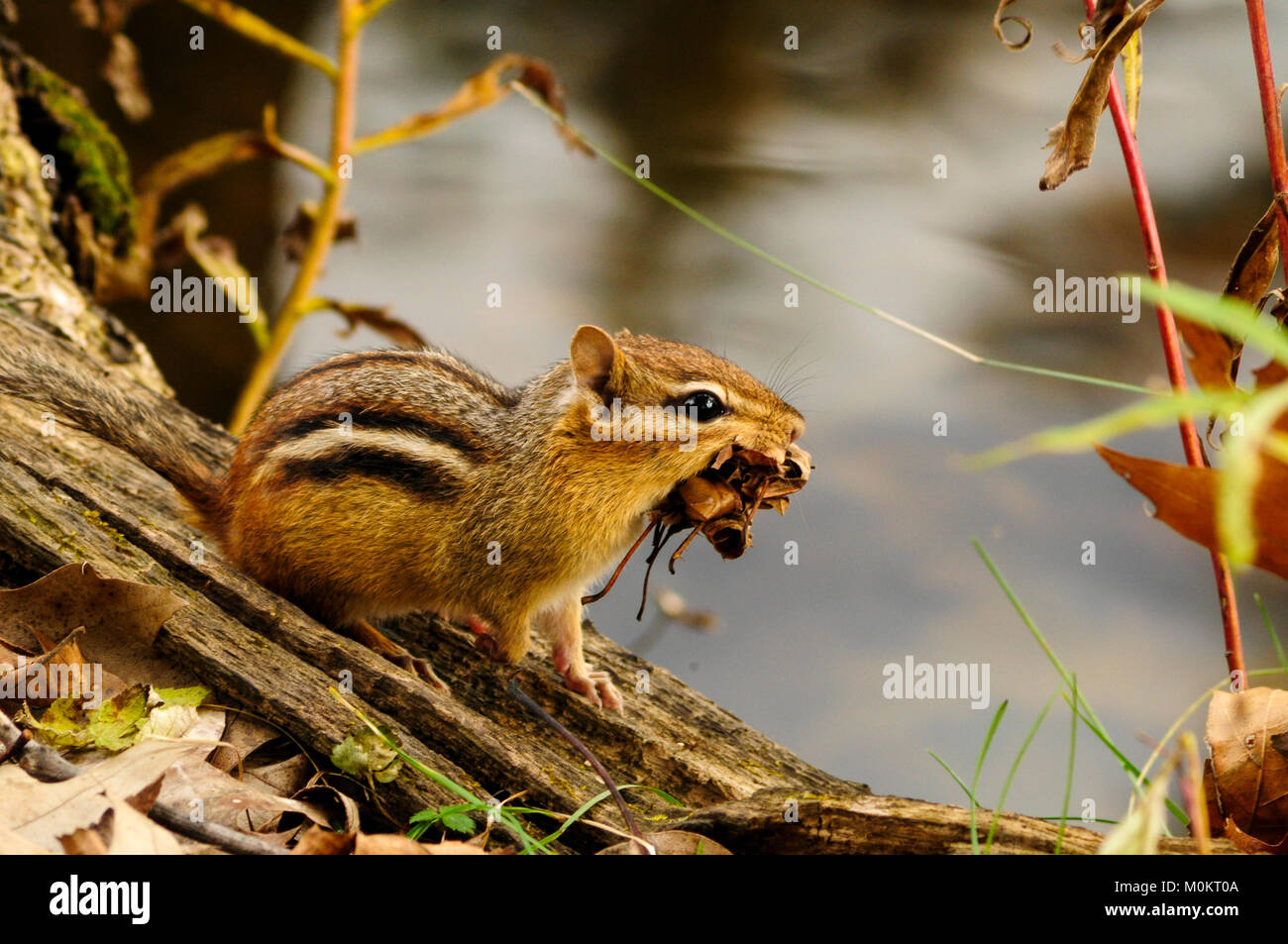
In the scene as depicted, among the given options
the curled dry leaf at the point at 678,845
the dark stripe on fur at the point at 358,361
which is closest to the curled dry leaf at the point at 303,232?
the dark stripe on fur at the point at 358,361

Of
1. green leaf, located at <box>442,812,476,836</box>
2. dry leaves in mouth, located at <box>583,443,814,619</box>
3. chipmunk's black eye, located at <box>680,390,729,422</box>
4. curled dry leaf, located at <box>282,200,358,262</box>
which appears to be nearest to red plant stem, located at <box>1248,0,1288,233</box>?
dry leaves in mouth, located at <box>583,443,814,619</box>

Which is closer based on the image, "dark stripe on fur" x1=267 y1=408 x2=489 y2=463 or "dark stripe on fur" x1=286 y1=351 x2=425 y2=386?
"dark stripe on fur" x1=267 y1=408 x2=489 y2=463

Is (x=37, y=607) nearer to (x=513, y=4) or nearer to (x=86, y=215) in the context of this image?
(x=86, y=215)

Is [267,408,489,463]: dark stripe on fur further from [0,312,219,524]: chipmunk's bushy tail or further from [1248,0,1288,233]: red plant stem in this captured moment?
[1248,0,1288,233]: red plant stem

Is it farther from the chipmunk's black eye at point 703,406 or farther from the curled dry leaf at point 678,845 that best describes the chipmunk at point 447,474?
the curled dry leaf at point 678,845

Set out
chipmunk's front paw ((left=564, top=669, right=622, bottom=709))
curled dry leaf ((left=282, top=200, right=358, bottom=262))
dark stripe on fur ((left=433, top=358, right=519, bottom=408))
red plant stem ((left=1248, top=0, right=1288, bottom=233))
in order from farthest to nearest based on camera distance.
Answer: curled dry leaf ((left=282, top=200, right=358, bottom=262)) → dark stripe on fur ((left=433, top=358, right=519, bottom=408)) → chipmunk's front paw ((left=564, top=669, right=622, bottom=709)) → red plant stem ((left=1248, top=0, right=1288, bottom=233))

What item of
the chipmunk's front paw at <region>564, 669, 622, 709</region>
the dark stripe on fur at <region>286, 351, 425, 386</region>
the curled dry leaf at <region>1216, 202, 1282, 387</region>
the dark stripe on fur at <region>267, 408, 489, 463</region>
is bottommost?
the chipmunk's front paw at <region>564, 669, 622, 709</region>
